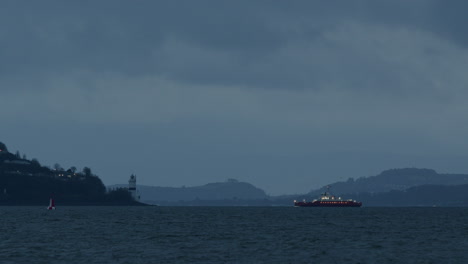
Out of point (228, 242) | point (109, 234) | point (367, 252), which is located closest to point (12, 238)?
point (109, 234)

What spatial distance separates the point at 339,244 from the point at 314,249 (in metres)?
10.4

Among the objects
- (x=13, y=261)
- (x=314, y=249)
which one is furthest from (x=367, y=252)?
(x=13, y=261)

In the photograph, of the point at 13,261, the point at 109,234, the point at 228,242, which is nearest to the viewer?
the point at 13,261

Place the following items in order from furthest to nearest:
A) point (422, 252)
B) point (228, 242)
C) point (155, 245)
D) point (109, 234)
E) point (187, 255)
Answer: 1. point (109, 234)
2. point (228, 242)
3. point (155, 245)
4. point (422, 252)
5. point (187, 255)

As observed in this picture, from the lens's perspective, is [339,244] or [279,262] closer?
[279,262]

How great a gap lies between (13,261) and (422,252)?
177 ft

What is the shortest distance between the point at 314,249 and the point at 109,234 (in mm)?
43835

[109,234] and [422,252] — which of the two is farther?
[109,234]

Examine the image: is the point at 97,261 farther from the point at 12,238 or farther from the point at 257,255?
the point at 12,238

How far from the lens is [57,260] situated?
83.1 m

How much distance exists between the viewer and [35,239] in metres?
116

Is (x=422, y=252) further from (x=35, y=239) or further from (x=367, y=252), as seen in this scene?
(x=35, y=239)

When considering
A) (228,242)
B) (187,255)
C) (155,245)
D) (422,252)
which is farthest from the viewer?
(228,242)

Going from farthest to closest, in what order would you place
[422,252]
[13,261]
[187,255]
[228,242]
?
[228,242] < [422,252] < [187,255] < [13,261]
